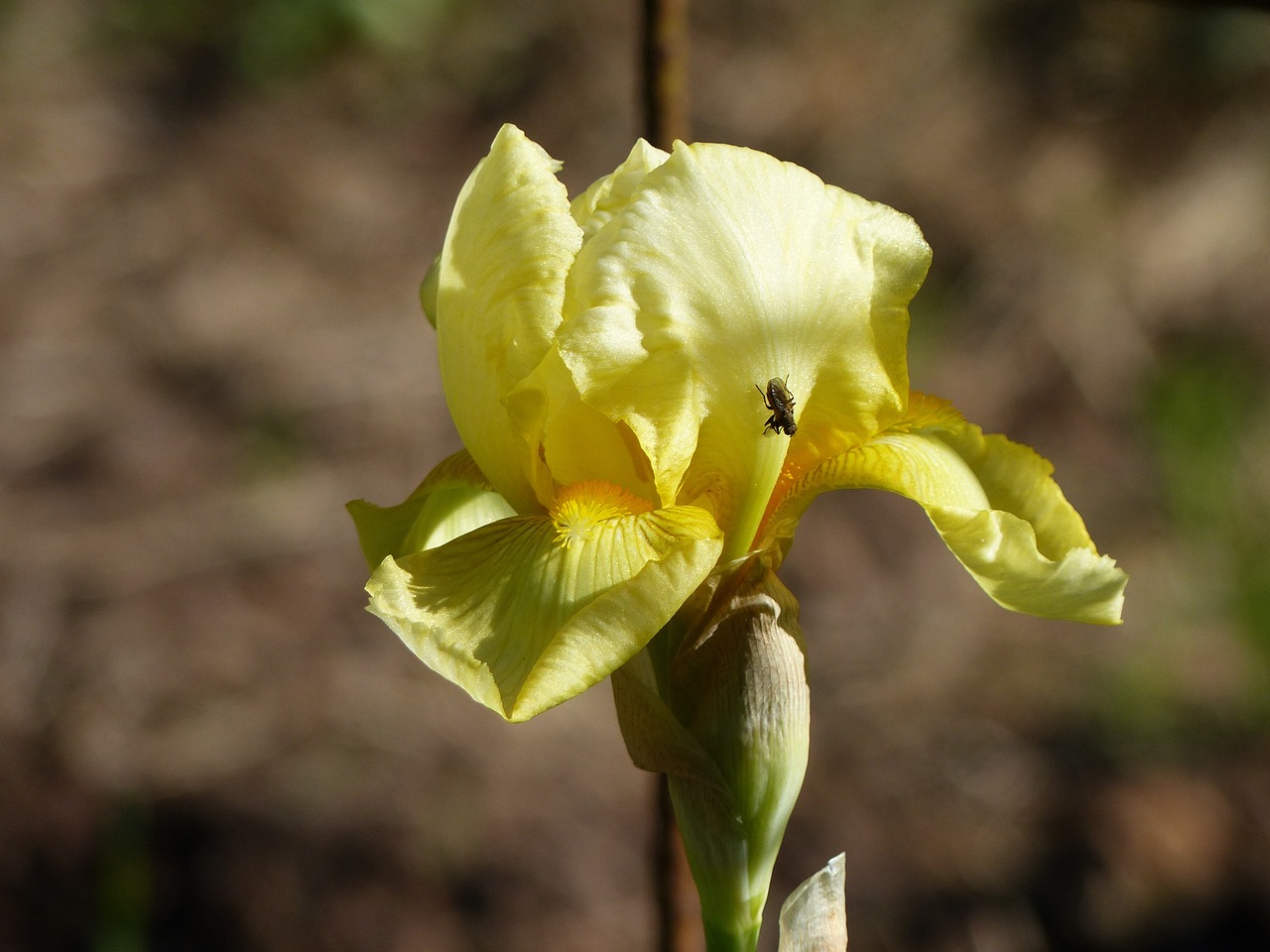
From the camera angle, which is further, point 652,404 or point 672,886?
point 672,886

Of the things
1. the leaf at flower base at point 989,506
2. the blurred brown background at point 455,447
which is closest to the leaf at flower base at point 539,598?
the leaf at flower base at point 989,506

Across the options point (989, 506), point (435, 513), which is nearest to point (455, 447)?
point (435, 513)

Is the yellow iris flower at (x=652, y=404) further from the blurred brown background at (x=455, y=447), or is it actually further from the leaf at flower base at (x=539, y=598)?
the blurred brown background at (x=455, y=447)

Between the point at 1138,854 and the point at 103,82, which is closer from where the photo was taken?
the point at 1138,854

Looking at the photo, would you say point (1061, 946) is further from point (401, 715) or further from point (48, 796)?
point (48, 796)

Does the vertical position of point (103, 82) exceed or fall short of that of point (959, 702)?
it exceeds it

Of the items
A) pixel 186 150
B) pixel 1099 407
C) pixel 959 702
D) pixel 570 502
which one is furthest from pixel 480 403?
pixel 186 150

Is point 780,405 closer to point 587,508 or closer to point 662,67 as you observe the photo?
point 587,508
